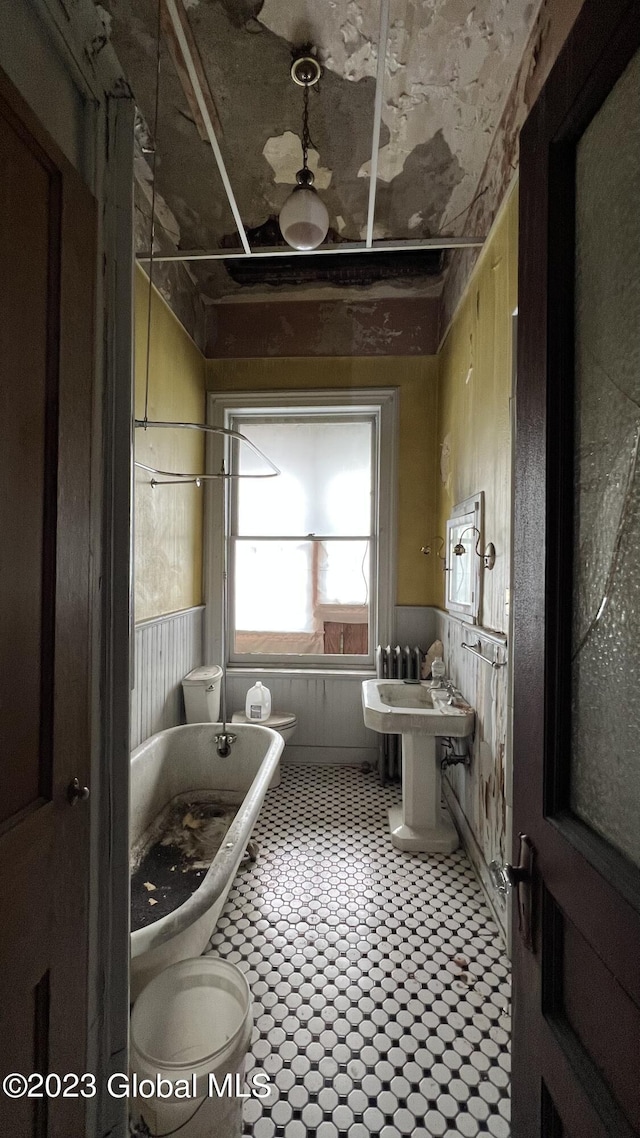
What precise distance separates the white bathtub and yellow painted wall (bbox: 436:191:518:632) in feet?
4.10

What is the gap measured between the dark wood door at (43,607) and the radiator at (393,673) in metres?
2.27

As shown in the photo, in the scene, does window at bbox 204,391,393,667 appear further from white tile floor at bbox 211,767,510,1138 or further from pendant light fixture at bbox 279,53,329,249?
pendant light fixture at bbox 279,53,329,249

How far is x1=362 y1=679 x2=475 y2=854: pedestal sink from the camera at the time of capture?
2.18 meters

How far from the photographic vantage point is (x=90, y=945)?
37.0 inches

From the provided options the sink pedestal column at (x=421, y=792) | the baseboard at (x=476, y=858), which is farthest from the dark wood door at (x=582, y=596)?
the sink pedestal column at (x=421, y=792)

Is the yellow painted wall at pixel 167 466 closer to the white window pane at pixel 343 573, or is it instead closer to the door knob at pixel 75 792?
the white window pane at pixel 343 573

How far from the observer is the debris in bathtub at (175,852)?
179 cm

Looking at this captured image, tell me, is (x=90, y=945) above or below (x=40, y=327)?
below

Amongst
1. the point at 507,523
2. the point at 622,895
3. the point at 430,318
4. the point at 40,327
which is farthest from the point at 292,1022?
the point at 430,318

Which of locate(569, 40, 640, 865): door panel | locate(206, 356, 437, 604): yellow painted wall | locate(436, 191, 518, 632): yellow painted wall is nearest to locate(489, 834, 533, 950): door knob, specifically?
locate(569, 40, 640, 865): door panel

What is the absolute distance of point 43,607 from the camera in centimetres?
77

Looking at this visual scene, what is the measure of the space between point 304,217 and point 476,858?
9.13ft

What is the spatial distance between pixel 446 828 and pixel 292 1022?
1.19 m

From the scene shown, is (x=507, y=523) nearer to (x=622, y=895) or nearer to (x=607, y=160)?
(x=607, y=160)
